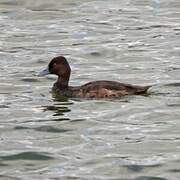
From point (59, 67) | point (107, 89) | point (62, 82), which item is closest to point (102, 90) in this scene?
point (107, 89)

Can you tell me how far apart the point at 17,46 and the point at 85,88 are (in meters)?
4.68

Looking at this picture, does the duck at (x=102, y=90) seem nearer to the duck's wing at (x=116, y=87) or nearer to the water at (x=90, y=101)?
the duck's wing at (x=116, y=87)

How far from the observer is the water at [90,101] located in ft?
41.7

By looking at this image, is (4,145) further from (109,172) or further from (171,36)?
(171,36)


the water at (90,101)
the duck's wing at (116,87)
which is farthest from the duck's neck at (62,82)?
the duck's wing at (116,87)

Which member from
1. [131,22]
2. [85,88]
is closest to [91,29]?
[131,22]

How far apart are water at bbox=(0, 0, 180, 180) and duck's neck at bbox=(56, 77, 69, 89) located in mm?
242

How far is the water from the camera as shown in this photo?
1270cm

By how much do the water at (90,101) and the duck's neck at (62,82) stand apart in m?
0.24

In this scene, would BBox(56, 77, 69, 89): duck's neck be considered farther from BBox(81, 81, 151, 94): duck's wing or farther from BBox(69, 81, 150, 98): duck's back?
BBox(81, 81, 151, 94): duck's wing

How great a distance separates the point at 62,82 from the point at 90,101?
957 mm

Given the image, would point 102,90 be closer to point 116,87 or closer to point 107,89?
point 107,89

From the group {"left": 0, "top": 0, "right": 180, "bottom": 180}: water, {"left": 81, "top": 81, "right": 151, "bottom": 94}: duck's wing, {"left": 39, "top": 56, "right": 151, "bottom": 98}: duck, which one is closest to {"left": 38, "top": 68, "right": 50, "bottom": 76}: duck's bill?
{"left": 0, "top": 0, "right": 180, "bottom": 180}: water

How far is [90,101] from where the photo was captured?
52.5 feet
